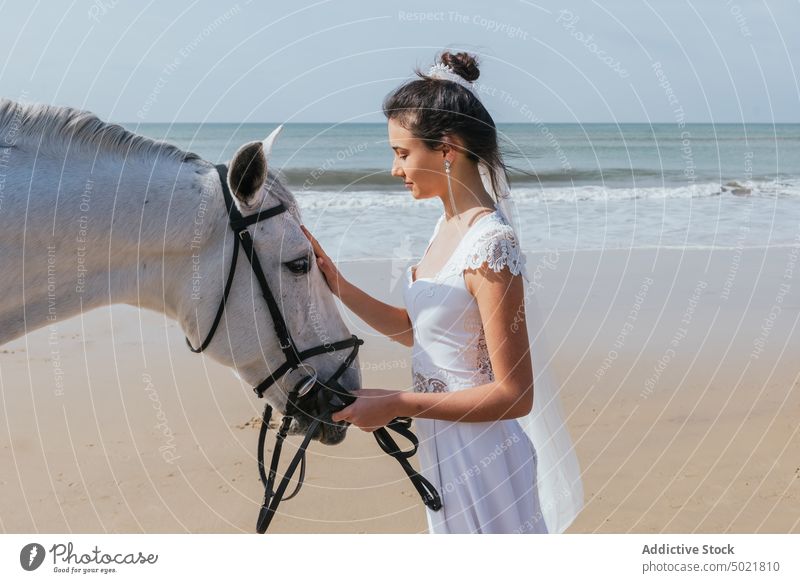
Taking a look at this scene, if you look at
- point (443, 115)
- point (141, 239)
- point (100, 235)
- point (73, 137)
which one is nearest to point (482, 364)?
point (443, 115)

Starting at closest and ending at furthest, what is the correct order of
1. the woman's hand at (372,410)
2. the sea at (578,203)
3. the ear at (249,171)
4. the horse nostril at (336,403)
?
the ear at (249,171), the woman's hand at (372,410), the horse nostril at (336,403), the sea at (578,203)

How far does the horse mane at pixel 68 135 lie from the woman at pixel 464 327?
650 mm

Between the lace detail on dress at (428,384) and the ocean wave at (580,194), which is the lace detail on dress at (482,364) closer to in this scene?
the lace detail on dress at (428,384)

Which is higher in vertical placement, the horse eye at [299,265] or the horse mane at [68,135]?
the horse mane at [68,135]

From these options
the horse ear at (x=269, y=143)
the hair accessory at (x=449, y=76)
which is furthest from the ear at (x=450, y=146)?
the horse ear at (x=269, y=143)

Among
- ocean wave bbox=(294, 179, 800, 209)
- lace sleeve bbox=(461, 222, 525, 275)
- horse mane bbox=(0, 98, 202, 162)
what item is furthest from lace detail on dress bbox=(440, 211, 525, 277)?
ocean wave bbox=(294, 179, 800, 209)

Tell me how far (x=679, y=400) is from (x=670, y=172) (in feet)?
65.9

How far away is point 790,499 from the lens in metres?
5.18

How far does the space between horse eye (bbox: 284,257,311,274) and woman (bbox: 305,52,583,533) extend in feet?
0.48

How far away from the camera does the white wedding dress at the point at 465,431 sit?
8.74ft

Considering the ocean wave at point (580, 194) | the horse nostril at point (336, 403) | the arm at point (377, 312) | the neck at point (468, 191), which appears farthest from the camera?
the ocean wave at point (580, 194)

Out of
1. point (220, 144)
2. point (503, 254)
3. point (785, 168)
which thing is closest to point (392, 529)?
point (503, 254)

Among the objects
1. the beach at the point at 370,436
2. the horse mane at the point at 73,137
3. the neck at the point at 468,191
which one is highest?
the horse mane at the point at 73,137
